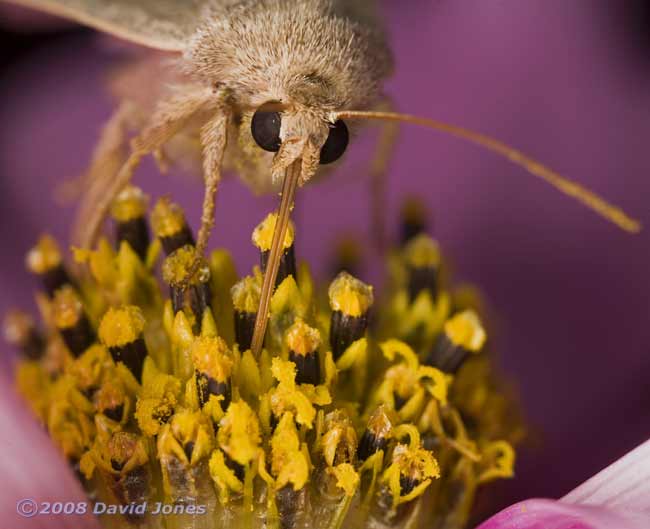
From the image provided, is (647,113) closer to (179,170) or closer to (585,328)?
(585,328)

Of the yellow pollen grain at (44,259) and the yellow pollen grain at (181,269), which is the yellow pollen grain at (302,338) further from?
the yellow pollen grain at (44,259)

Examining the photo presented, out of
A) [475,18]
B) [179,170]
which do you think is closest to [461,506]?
[179,170]

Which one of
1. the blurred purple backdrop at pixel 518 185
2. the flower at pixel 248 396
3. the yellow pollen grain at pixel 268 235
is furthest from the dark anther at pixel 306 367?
the blurred purple backdrop at pixel 518 185

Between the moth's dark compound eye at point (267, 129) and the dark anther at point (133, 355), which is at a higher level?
the moth's dark compound eye at point (267, 129)

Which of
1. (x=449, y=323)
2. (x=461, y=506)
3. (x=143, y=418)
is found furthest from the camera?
(x=449, y=323)

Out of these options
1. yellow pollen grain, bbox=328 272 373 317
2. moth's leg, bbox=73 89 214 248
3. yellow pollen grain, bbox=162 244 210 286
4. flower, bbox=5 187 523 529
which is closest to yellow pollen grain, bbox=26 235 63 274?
flower, bbox=5 187 523 529

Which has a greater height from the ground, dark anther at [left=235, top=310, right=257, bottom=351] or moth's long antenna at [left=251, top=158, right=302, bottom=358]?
moth's long antenna at [left=251, top=158, right=302, bottom=358]

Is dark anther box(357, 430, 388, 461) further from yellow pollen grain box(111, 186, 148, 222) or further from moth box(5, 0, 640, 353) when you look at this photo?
yellow pollen grain box(111, 186, 148, 222)
